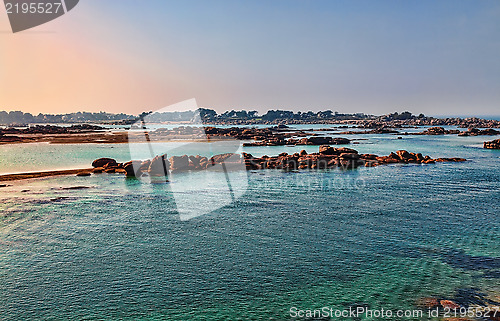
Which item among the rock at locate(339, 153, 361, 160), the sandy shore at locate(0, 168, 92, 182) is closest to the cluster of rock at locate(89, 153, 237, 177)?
the sandy shore at locate(0, 168, 92, 182)

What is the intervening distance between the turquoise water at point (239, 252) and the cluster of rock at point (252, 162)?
1021 centimetres

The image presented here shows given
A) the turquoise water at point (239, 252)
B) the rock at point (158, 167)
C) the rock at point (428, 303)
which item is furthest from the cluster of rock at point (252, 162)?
the rock at point (428, 303)

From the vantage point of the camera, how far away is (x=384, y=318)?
34.7ft

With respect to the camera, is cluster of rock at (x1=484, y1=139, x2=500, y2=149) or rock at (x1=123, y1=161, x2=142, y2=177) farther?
cluster of rock at (x1=484, y1=139, x2=500, y2=149)

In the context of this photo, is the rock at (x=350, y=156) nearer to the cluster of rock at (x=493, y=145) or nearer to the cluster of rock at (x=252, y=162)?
the cluster of rock at (x=252, y=162)

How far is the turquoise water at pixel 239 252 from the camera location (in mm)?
11617

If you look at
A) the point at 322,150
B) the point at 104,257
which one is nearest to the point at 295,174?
the point at 322,150

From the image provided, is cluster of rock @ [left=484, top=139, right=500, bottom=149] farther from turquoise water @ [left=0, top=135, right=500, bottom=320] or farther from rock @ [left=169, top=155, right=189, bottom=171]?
rock @ [left=169, top=155, right=189, bottom=171]

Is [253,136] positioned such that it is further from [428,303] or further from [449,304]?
[449,304]

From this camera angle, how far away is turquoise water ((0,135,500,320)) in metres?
11.6

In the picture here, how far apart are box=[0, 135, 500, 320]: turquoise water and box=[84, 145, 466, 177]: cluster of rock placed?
10208 millimetres

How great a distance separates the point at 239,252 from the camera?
15883 mm

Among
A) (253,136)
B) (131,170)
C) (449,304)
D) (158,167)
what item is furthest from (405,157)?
(253,136)

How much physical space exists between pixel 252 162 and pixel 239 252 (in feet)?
100
